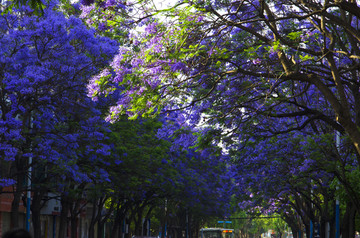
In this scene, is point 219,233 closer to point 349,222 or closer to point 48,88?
point 349,222

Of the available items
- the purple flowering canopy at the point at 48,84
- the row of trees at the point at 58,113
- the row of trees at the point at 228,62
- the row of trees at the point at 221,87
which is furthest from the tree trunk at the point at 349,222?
the purple flowering canopy at the point at 48,84

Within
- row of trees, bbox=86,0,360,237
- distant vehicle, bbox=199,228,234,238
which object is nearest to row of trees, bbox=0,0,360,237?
row of trees, bbox=86,0,360,237

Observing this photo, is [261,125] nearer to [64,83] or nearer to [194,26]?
[64,83]

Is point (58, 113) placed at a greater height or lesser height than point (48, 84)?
lesser

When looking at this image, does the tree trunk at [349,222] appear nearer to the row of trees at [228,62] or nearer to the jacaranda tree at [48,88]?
the row of trees at [228,62]

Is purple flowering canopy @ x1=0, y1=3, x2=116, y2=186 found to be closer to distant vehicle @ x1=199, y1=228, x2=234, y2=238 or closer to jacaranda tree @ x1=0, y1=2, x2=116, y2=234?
jacaranda tree @ x1=0, y1=2, x2=116, y2=234

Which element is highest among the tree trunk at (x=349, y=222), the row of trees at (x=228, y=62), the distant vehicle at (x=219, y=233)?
the row of trees at (x=228, y=62)

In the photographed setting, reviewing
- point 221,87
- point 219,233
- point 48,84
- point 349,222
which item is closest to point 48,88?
point 48,84

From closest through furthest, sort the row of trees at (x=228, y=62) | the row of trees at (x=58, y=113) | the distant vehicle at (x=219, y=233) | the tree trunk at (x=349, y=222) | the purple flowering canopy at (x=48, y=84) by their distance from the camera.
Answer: the row of trees at (x=228, y=62)
the purple flowering canopy at (x=48, y=84)
the row of trees at (x=58, y=113)
the tree trunk at (x=349, y=222)
the distant vehicle at (x=219, y=233)

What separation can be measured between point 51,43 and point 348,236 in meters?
12.1

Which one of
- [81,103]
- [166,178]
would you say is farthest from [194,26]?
[166,178]

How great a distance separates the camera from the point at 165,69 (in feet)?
41.7

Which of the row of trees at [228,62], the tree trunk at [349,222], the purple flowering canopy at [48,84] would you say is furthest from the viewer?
the tree trunk at [349,222]

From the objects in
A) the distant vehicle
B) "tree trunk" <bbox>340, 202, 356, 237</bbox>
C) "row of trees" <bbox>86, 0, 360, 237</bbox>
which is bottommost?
"tree trunk" <bbox>340, 202, 356, 237</bbox>
